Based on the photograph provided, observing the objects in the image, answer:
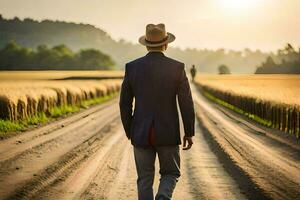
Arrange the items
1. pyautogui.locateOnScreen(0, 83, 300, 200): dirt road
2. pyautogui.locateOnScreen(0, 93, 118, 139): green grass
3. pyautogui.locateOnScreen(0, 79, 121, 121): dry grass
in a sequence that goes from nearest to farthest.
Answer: pyautogui.locateOnScreen(0, 83, 300, 200): dirt road
pyautogui.locateOnScreen(0, 93, 118, 139): green grass
pyautogui.locateOnScreen(0, 79, 121, 121): dry grass

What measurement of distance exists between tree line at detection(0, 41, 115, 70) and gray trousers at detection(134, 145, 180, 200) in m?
123

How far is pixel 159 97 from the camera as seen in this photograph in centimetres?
602

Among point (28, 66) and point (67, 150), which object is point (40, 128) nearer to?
point (67, 150)

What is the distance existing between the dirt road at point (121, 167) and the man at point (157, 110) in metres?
1.97

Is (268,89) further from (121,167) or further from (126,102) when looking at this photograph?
(126,102)

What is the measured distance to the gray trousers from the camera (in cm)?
602

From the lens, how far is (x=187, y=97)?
6043mm

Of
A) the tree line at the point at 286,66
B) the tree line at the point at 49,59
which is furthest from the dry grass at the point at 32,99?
the tree line at the point at 49,59

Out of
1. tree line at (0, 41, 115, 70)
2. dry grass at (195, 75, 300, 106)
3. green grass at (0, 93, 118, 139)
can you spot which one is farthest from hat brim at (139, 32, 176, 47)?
tree line at (0, 41, 115, 70)

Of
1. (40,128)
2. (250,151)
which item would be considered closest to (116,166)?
(250,151)

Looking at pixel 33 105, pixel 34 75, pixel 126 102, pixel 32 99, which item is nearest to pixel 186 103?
pixel 126 102

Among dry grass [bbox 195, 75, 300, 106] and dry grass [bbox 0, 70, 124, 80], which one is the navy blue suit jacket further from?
dry grass [bbox 0, 70, 124, 80]

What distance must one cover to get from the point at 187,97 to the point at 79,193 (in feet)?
9.80

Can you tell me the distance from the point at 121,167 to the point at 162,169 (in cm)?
462
